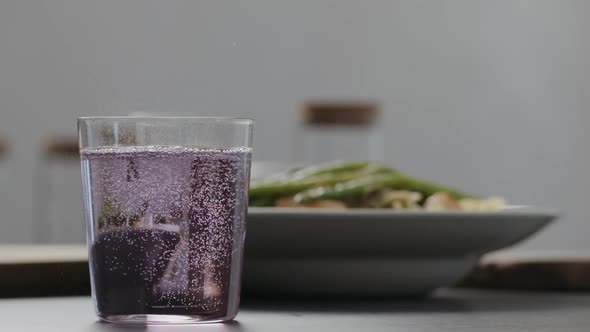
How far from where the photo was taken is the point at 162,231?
44 centimetres

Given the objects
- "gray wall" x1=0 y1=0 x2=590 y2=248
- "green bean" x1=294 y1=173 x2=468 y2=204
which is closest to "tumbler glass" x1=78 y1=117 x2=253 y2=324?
"green bean" x1=294 y1=173 x2=468 y2=204

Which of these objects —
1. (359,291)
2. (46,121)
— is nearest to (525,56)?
(46,121)

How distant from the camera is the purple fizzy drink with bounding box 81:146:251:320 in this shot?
1.44ft

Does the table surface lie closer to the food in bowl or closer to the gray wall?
the food in bowl

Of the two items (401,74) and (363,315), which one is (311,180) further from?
(401,74)

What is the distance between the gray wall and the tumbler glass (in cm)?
464

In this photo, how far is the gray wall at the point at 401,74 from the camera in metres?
5.11

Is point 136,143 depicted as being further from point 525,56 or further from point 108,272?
point 525,56

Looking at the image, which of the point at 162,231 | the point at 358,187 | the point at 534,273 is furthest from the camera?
the point at 534,273

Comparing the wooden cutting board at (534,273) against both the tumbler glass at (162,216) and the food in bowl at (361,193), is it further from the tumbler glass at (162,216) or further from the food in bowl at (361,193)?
the tumbler glass at (162,216)

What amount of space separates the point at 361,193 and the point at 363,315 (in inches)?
5.9

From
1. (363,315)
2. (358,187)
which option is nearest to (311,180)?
(358,187)

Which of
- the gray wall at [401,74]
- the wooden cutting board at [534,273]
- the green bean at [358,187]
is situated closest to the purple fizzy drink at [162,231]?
the green bean at [358,187]

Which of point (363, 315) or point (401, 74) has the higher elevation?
point (401, 74)
